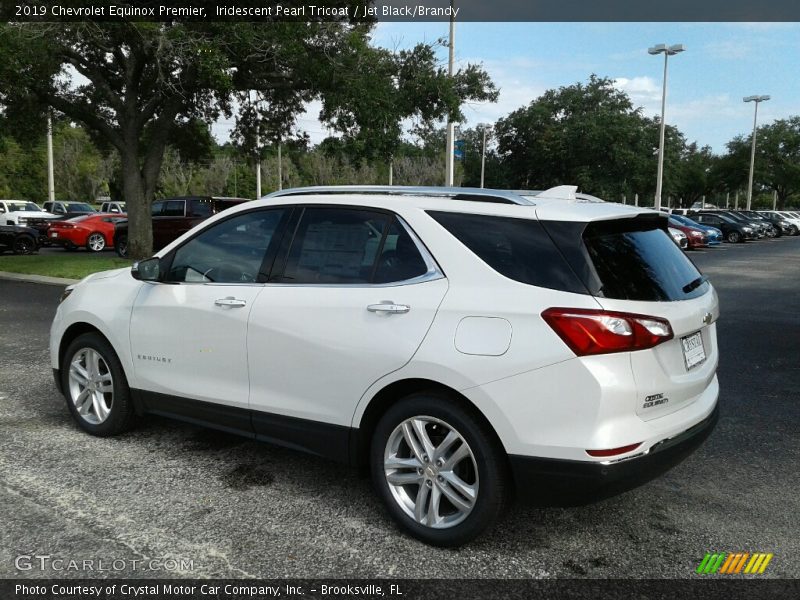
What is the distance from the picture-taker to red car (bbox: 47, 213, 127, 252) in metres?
23.8

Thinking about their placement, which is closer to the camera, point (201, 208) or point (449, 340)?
point (449, 340)

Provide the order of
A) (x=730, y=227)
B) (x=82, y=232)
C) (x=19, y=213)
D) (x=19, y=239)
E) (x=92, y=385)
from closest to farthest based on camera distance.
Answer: (x=92, y=385) < (x=19, y=239) < (x=82, y=232) < (x=19, y=213) < (x=730, y=227)

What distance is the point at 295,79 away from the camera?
1688cm

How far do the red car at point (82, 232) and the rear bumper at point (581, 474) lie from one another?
77.4ft

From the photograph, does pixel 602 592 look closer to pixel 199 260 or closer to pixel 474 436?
pixel 474 436

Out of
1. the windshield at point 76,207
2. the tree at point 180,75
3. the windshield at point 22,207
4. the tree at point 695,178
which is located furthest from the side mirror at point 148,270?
the tree at point 695,178

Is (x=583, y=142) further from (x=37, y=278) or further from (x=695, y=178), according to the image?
(x=37, y=278)

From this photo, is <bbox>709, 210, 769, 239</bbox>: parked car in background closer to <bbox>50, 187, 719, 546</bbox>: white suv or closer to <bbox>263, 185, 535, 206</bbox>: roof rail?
<bbox>50, 187, 719, 546</bbox>: white suv

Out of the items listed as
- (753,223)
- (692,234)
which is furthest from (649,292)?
(753,223)

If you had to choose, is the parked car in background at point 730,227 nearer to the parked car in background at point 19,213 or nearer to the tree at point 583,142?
the tree at point 583,142

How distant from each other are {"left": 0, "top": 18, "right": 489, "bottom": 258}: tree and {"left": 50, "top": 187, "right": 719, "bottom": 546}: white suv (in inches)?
456

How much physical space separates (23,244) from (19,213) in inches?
225

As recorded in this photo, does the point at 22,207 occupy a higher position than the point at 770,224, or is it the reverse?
the point at 22,207

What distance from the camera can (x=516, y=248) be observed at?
3.20 m
